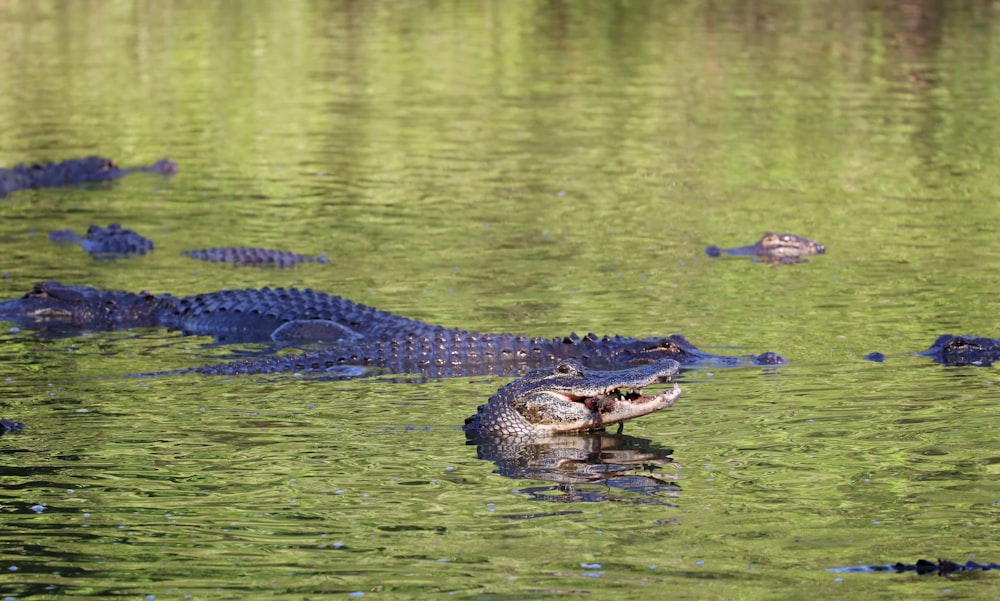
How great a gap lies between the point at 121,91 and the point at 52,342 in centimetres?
2060

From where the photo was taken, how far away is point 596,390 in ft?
35.5

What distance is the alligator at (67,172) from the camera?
77.6 feet

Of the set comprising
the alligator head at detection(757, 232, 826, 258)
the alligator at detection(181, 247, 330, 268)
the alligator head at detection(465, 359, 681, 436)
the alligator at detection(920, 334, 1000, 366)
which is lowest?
the alligator at detection(181, 247, 330, 268)

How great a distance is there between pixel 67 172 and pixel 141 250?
578 centimetres

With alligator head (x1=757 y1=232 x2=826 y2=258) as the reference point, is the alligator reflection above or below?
above

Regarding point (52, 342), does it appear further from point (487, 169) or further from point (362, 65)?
point (362, 65)

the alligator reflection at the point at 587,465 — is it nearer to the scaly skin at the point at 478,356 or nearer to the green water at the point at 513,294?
the green water at the point at 513,294

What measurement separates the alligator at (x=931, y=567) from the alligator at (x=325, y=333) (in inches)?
201

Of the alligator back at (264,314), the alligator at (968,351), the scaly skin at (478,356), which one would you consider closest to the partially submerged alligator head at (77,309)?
→ the alligator back at (264,314)

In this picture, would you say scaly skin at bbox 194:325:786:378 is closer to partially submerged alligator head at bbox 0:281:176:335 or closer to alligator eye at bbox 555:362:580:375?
alligator eye at bbox 555:362:580:375

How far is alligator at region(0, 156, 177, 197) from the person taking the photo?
77.6 feet

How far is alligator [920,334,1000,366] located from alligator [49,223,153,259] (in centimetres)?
1036

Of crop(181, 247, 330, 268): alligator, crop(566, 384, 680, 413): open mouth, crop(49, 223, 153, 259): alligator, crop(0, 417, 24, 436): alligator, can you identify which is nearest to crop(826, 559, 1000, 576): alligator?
Answer: crop(566, 384, 680, 413): open mouth

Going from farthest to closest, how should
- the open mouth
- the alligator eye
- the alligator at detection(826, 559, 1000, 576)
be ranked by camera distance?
the alligator eye
the open mouth
the alligator at detection(826, 559, 1000, 576)
